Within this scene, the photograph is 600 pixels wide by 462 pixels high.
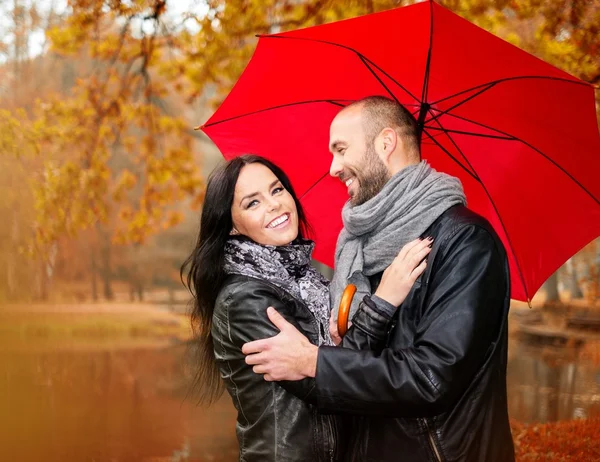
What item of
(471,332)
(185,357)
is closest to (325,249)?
(471,332)

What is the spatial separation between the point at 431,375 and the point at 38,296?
5.49m

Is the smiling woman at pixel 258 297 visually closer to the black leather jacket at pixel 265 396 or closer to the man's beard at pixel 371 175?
the black leather jacket at pixel 265 396

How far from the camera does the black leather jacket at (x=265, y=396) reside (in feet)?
5.75

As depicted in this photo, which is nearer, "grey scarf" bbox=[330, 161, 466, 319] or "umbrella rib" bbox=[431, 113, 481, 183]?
"grey scarf" bbox=[330, 161, 466, 319]

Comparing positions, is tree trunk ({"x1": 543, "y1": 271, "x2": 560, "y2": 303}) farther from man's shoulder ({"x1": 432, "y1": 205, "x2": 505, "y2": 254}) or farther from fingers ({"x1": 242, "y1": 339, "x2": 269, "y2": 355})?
fingers ({"x1": 242, "y1": 339, "x2": 269, "y2": 355})

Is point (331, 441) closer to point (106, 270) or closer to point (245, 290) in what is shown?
point (245, 290)

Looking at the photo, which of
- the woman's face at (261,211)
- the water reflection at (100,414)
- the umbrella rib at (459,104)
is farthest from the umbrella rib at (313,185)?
the water reflection at (100,414)

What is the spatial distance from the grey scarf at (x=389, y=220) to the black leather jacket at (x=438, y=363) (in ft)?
0.21

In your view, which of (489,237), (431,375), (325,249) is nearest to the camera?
(431,375)

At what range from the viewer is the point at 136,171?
6.29 meters

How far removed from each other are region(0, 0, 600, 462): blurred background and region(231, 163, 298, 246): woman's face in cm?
354

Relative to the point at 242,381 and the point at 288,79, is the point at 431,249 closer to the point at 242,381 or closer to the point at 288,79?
the point at 242,381

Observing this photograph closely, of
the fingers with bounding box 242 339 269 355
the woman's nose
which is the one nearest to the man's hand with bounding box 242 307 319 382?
the fingers with bounding box 242 339 269 355

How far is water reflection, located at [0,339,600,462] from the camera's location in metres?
5.46
